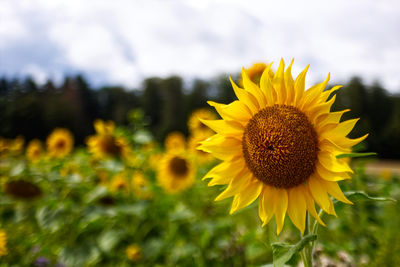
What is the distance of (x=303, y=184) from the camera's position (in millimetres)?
1372

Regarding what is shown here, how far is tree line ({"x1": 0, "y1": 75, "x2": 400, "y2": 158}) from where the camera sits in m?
8.66

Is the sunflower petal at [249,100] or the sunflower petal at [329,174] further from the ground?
the sunflower petal at [249,100]

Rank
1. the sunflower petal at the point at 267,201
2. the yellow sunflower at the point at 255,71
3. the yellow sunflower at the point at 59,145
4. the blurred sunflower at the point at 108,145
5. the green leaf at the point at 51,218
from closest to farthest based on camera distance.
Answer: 1. the sunflower petal at the point at 267,201
2. the yellow sunflower at the point at 255,71
3. the green leaf at the point at 51,218
4. the blurred sunflower at the point at 108,145
5. the yellow sunflower at the point at 59,145

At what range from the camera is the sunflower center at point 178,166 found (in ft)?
14.1

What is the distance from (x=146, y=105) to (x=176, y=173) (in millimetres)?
28047

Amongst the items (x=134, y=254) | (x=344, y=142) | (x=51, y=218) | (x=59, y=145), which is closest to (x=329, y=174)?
(x=344, y=142)

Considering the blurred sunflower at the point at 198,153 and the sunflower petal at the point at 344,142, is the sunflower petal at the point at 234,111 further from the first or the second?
the blurred sunflower at the point at 198,153

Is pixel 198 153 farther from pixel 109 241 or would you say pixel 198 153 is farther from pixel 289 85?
pixel 289 85

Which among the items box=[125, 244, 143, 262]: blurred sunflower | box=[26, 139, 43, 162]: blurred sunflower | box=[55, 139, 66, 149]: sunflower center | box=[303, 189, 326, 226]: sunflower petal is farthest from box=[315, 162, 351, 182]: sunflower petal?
box=[26, 139, 43, 162]: blurred sunflower

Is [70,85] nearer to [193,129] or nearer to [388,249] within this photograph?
[193,129]

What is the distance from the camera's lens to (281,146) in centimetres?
130

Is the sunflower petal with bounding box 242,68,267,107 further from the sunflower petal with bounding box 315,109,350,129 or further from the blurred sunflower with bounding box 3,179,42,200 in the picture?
the blurred sunflower with bounding box 3,179,42,200

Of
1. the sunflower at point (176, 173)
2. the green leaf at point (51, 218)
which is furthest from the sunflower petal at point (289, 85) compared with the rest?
the sunflower at point (176, 173)

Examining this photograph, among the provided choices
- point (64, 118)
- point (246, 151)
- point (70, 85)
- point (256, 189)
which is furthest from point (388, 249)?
point (70, 85)
